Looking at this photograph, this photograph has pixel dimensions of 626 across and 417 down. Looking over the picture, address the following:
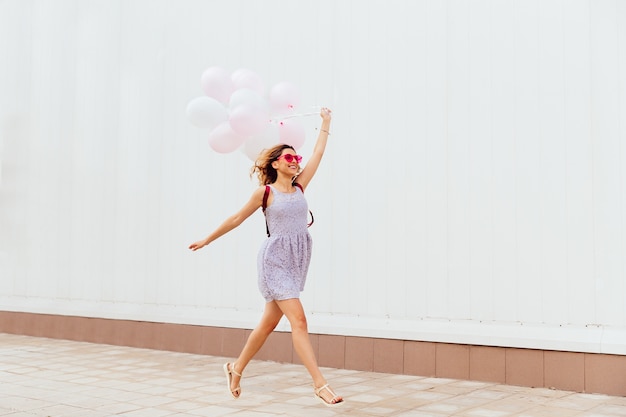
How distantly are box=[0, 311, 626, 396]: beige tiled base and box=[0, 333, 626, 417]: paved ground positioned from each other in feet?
0.33

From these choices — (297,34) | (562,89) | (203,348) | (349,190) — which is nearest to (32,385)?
(203,348)

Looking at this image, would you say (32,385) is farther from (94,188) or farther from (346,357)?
(94,188)

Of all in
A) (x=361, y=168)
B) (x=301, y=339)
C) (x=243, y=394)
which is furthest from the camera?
(x=361, y=168)

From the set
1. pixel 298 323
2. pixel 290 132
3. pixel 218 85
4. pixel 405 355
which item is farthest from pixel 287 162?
pixel 405 355

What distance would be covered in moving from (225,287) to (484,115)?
293 cm

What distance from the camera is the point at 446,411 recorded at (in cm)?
407

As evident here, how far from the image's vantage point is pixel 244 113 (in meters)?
4.16

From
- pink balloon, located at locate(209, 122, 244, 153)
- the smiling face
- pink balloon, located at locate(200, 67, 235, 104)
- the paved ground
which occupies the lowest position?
the paved ground

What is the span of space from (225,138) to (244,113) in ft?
0.75

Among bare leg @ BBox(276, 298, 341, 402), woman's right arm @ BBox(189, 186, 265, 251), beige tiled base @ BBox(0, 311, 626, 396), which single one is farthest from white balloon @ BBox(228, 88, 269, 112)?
beige tiled base @ BBox(0, 311, 626, 396)

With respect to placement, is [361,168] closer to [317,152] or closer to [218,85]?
[317,152]

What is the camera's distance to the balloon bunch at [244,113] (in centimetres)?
422

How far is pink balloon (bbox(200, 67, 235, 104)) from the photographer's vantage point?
443 centimetres

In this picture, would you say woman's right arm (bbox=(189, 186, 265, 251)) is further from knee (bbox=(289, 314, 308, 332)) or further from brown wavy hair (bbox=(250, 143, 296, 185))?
knee (bbox=(289, 314, 308, 332))
